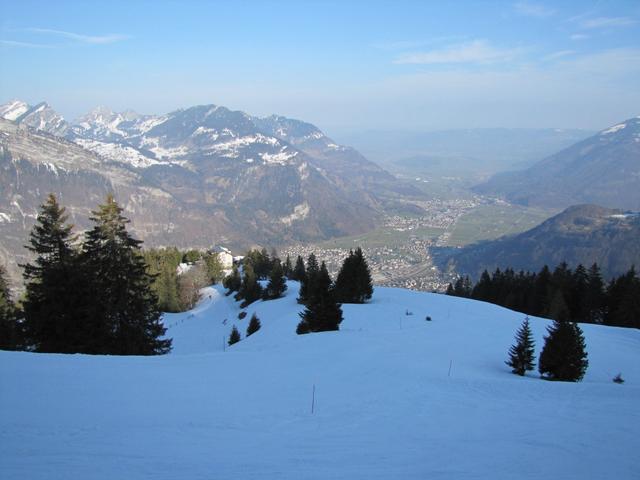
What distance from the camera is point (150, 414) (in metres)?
9.38

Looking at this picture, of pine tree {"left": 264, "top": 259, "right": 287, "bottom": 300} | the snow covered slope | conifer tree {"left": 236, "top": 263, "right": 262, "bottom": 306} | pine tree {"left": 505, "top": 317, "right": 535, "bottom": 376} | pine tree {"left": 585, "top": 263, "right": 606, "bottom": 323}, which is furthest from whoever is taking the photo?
conifer tree {"left": 236, "top": 263, "right": 262, "bottom": 306}

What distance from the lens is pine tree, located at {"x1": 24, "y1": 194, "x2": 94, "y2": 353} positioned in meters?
19.9

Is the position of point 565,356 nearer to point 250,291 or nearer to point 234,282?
point 250,291

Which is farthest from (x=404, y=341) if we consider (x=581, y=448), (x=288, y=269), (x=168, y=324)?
(x=288, y=269)

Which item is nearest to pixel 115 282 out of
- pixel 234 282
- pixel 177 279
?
pixel 177 279

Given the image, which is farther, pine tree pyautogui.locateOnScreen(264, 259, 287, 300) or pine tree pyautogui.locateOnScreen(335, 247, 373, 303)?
pine tree pyautogui.locateOnScreen(264, 259, 287, 300)

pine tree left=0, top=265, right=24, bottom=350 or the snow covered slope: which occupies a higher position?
the snow covered slope

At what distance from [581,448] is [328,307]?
58.7 ft

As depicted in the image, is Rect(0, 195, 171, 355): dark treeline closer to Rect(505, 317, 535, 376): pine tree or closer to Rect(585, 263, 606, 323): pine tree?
Rect(505, 317, 535, 376): pine tree

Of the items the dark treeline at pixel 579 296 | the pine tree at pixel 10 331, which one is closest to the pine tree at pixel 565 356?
the dark treeline at pixel 579 296

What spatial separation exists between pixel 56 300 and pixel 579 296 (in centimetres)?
5440

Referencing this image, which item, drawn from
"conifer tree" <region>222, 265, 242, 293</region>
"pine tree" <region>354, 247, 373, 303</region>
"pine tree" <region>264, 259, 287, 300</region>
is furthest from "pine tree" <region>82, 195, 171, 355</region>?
"conifer tree" <region>222, 265, 242, 293</region>

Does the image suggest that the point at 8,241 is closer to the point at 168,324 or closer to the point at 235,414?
the point at 168,324

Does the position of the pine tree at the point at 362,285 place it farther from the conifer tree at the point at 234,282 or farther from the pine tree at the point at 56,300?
the conifer tree at the point at 234,282
